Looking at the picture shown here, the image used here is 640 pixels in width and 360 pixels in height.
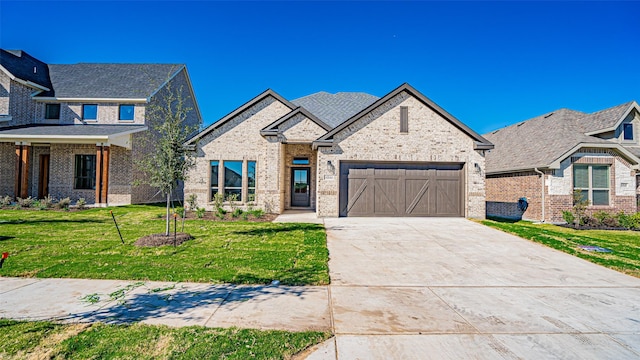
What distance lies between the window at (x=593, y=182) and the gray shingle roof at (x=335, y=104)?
473 inches

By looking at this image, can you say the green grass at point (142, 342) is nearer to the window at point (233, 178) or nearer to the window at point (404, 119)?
the window at point (404, 119)

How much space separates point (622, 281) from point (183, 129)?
10.4 m

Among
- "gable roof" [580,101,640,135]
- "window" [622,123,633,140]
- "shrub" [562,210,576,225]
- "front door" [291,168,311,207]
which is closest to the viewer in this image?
"shrub" [562,210,576,225]

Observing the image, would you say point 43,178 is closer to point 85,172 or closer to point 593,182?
point 85,172

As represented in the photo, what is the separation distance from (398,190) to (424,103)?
3997mm

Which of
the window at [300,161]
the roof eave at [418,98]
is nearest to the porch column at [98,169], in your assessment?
the window at [300,161]

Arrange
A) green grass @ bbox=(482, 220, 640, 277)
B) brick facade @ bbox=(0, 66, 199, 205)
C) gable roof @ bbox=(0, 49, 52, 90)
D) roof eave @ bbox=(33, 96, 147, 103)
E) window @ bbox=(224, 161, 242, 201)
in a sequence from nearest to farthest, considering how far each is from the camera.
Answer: green grass @ bbox=(482, 220, 640, 277)
window @ bbox=(224, 161, 242, 201)
brick facade @ bbox=(0, 66, 199, 205)
gable roof @ bbox=(0, 49, 52, 90)
roof eave @ bbox=(33, 96, 147, 103)

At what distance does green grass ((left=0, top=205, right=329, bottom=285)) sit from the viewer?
5852 millimetres

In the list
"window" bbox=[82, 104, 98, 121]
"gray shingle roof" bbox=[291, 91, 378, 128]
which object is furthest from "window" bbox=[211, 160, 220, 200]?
"window" bbox=[82, 104, 98, 121]

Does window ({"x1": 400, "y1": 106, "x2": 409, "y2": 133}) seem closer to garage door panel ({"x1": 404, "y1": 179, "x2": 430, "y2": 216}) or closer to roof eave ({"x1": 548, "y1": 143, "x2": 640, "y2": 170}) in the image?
garage door panel ({"x1": 404, "y1": 179, "x2": 430, "y2": 216})

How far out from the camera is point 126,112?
63.7 ft

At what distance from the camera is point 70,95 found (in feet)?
63.4

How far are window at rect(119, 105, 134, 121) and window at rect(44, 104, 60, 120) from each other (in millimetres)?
4070

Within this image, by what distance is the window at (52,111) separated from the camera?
19609 mm
